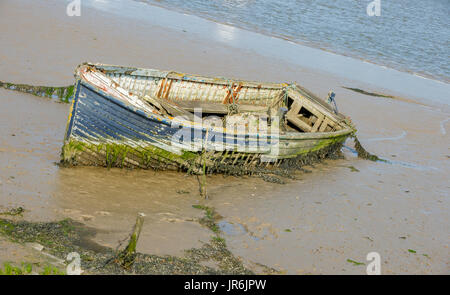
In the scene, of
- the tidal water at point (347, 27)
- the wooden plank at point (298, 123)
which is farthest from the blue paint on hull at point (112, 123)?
the tidal water at point (347, 27)

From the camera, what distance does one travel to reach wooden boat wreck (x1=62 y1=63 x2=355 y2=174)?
8961 millimetres

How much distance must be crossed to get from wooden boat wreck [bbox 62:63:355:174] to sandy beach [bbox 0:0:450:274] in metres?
0.35

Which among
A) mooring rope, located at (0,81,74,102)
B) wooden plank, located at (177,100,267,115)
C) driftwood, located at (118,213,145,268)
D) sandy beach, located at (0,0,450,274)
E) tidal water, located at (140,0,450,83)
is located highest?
tidal water, located at (140,0,450,83)

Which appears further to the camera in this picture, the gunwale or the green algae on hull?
the green algae on hull

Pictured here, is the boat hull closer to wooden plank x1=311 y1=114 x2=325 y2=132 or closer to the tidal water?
wooden plank x1=311 y1=114 x2=325 y2=132

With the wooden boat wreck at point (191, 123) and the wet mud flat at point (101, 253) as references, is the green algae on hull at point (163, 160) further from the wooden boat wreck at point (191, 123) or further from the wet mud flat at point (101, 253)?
the wet mud flat at point (101, 253)

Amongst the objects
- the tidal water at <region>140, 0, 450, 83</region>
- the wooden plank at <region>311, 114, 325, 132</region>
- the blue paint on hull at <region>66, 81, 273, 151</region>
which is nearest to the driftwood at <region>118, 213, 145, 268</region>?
the blue paint on hull at <region>66, 81, 273, 151</region>

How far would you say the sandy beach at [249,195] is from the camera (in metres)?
7.43

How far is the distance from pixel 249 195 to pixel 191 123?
175 cm

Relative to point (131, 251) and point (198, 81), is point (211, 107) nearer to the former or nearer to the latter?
point (198, 81)

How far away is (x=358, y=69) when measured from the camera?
22.8 m

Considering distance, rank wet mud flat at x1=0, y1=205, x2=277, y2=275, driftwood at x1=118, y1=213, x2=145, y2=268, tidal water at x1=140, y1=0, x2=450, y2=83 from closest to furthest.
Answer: driftwood at x1=118, y1=213, x2=145, y2=268 → wet mud flat at x1=0, y1=205, x2=277, y2=275 → tidal water at x1=140, y1=0, x2=450, y2=83

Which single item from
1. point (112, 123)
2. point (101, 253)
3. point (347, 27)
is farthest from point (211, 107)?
point (347, 27)

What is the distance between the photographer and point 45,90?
12148 millimetres
